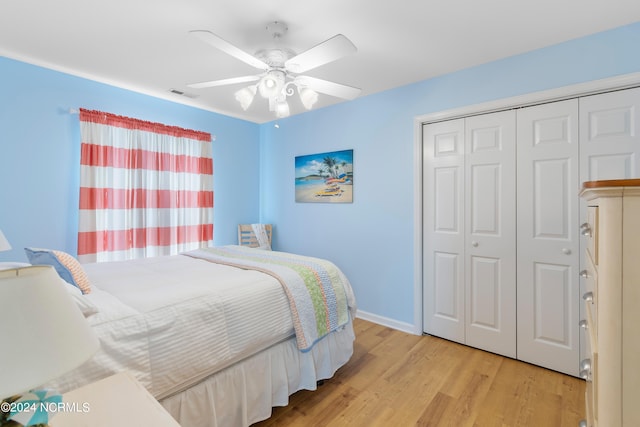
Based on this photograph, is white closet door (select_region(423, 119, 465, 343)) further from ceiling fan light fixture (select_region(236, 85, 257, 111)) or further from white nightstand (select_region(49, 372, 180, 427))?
white nightstand (select_region(49, 372, 180, 427))

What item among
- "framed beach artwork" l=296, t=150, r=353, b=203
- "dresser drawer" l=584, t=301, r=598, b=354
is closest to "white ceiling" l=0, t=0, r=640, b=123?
"framed beach artwork" l=296, t=150, r=353, b=203

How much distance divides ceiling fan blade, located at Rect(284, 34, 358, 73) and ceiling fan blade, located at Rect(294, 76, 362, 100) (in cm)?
13

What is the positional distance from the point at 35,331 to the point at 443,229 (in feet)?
9.07

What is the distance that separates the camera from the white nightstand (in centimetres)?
77

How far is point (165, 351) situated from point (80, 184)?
224 cm

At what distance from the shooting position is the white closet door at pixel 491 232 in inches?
94.0

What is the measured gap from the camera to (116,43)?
2178 millimetres

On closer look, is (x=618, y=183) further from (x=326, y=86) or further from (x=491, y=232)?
(x=491, y=232)

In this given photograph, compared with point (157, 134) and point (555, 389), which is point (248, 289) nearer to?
point (555, 389)

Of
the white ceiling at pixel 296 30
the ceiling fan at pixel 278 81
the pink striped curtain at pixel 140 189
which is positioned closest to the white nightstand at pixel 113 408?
the ceiling fan at pixel 278 81

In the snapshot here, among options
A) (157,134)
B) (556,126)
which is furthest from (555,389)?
(157,134)

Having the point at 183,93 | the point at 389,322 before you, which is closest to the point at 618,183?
the point at 389,322

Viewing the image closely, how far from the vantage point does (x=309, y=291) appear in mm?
1918

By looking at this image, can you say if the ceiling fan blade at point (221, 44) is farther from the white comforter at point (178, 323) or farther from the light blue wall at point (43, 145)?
the light blue wall at point (43, 145)
